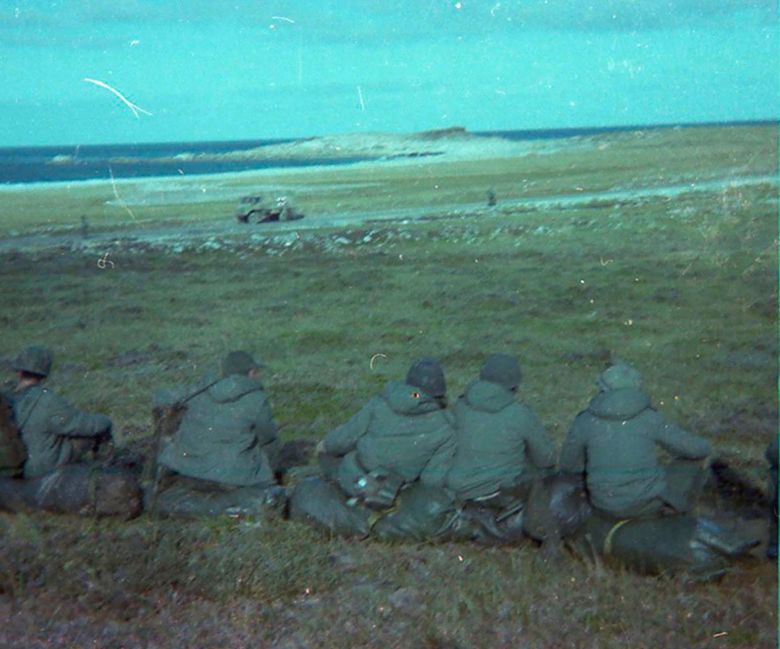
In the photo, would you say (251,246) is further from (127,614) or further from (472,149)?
(127,614)

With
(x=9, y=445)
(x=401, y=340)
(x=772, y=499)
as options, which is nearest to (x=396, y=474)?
(x=772, y=499)

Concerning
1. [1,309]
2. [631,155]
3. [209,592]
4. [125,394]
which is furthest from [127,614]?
[631,155]

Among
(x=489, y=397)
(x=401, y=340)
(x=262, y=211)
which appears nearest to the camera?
(x=489, y=397)

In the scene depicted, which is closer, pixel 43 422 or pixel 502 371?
pixel 502 371

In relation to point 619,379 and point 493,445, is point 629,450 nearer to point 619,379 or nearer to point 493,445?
point 619,379

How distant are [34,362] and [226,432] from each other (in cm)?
111

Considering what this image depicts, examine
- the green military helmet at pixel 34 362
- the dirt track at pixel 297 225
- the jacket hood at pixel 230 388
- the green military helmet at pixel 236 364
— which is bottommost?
the jacket hood at pixel 230 388

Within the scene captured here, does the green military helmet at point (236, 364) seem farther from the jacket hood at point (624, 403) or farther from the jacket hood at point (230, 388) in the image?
the jacket hood at point (624, 403)

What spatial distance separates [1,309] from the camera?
29.9 feet

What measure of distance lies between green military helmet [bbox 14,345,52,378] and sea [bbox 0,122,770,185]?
3561mm

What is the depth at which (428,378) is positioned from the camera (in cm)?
506

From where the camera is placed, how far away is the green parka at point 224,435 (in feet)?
17.3

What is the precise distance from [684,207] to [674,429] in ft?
16.2

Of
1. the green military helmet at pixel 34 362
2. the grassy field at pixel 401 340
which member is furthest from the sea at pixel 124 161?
the green military helmet at pixel 34 362
